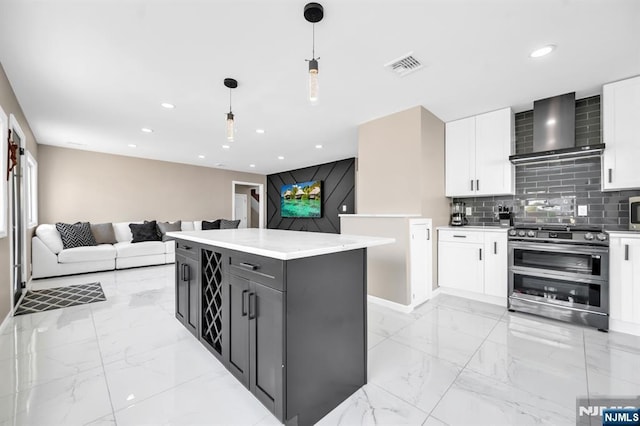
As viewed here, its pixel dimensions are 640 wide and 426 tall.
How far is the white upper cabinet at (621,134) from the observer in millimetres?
2564

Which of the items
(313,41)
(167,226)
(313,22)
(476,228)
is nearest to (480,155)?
(476,228)

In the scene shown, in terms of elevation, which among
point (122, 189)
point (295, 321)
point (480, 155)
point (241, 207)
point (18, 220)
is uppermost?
point (480, 155)

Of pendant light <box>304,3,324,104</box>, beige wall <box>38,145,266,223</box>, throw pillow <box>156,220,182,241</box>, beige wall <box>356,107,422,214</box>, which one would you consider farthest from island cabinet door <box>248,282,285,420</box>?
beige wall <box>38,145,266,223</box>

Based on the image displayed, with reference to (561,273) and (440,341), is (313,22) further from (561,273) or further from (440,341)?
(561,273)

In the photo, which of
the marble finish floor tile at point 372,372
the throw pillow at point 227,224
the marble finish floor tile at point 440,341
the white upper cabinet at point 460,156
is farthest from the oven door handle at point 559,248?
the throw pillow at point 227,224

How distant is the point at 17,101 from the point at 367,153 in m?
4.45

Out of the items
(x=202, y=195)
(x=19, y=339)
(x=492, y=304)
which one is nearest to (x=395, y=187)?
(x=492, y=304)

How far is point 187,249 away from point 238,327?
1065mm

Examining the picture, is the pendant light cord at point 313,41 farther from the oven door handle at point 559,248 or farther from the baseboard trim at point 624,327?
the baseboard trim at point 624,327

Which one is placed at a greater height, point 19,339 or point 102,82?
point 102,82

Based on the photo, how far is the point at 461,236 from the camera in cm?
342

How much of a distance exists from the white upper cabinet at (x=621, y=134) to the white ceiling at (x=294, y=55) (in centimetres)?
15

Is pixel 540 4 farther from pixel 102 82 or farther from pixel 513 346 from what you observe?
pixel 102 82

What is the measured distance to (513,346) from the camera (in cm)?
221
